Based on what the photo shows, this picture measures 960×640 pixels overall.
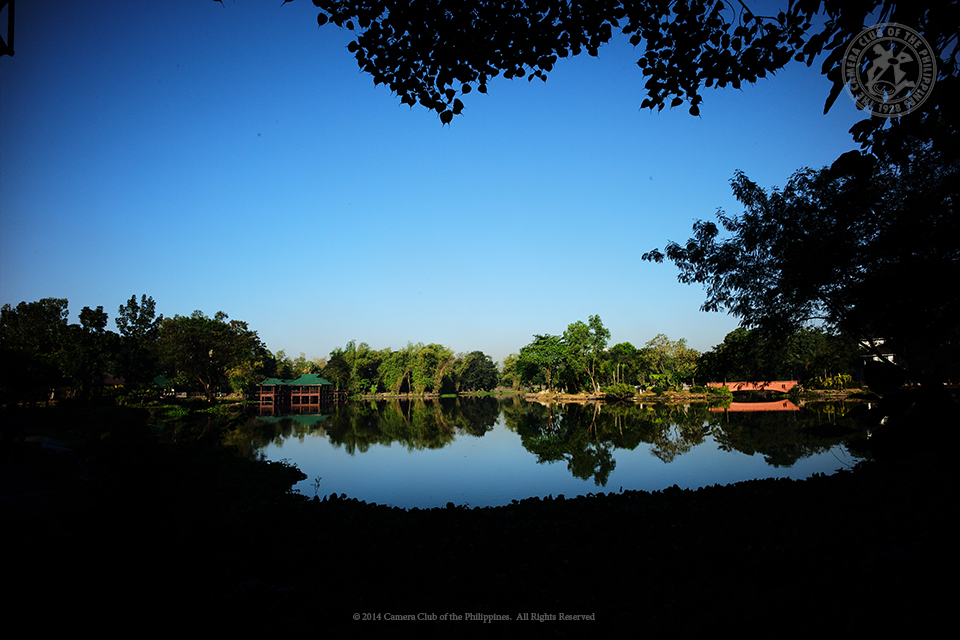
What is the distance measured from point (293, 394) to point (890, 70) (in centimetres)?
5485

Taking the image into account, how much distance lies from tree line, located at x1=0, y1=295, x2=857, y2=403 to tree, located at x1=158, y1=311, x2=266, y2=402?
100mm

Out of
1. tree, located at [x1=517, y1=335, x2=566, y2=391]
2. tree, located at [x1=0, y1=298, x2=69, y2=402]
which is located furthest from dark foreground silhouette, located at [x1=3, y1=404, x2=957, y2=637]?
tree, located at [x1=517, y1=335, x2=566, y2=391]

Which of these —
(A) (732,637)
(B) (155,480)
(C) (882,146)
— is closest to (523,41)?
(C) (882,146)

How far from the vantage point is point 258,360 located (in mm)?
55094

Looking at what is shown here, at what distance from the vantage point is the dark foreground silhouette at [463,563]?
3021 millimetres

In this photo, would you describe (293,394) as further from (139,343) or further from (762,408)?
(762,408)

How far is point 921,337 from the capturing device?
1667 mm

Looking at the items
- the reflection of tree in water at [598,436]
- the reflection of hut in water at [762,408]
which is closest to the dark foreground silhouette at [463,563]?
the reflection of tree in water at [598,436]

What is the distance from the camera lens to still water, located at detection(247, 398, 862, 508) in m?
10.6

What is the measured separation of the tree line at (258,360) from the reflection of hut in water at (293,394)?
3.57 meters

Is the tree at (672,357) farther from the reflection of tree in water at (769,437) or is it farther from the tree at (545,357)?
the reflection of tree in water at (769,437)

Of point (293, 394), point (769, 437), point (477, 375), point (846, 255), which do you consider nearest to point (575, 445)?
point (769, 437)

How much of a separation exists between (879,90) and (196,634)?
441cm

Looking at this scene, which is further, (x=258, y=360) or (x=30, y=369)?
(x=258, y=360)
